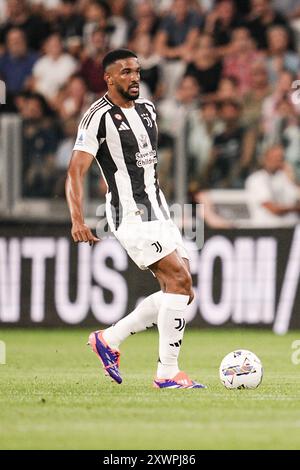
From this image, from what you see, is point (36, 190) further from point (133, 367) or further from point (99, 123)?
point (99, 123)

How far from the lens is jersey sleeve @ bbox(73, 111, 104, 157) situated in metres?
9.28

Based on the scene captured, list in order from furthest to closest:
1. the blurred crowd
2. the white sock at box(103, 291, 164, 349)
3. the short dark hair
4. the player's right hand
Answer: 1. the blurred crowd
2. the white sock at box(103, 291, 164, 349)
3. the short dark hair
4. the player's right hand

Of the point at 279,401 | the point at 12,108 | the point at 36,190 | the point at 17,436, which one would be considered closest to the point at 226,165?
the point at 36,190

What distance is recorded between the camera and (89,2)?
18.2 m

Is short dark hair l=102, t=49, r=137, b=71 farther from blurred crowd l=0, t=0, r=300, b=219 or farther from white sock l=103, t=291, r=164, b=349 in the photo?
blurred crowd l=0, t=0, r=300, b=219

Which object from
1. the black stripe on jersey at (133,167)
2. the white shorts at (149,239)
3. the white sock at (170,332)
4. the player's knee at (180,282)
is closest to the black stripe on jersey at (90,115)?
the black stripe on jersey at (133,167)

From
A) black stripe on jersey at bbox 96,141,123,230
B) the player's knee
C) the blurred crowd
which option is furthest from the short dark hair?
the blurred crowd

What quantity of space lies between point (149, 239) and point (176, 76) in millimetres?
7879

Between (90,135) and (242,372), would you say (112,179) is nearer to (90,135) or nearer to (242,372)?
(90,135)

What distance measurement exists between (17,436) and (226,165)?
328 inches

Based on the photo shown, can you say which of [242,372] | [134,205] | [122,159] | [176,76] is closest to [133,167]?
[122,159]

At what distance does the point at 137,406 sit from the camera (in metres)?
8.02

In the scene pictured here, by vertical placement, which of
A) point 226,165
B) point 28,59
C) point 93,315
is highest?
point 28,59

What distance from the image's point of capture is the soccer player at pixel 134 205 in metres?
9.14
